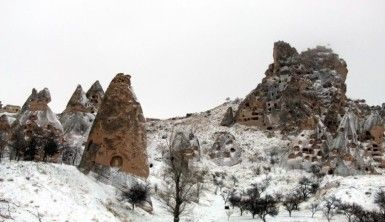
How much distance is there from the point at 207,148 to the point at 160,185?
33300 mm

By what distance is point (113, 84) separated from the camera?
142 ft

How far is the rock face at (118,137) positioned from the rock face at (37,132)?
3.50 meters

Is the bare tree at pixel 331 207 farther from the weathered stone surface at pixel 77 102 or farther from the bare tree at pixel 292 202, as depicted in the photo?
the weathered stone surface at pixel 77 102

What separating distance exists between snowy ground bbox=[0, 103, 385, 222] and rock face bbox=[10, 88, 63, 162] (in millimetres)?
5595

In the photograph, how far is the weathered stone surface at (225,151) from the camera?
7464 cm

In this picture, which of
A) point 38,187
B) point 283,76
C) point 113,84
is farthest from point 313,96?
point 38,187

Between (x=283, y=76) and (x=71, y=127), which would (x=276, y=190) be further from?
(x=283, y=76)

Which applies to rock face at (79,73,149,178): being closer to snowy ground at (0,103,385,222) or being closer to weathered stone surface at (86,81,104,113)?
snowy ground at (0,103,385,222)

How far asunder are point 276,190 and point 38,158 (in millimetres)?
28810

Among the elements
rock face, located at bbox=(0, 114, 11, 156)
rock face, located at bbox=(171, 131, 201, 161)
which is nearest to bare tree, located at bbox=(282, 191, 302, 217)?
rock face, located at bbox=(171, 131, 201, 161)

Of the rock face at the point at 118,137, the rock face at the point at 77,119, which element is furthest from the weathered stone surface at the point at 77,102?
the rock face at the point at 118,137

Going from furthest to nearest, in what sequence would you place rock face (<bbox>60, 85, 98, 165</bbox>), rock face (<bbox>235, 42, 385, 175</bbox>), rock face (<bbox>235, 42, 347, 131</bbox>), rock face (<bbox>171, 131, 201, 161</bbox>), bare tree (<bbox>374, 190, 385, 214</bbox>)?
rock face (<bbox>235, 42, 347, 131</bbox>) → rock face (<bbox>171, 131, 201, 161</bbox>) → rock face (<bbox>235, 42, 385, 175</bbox>) → rock face (<bbox>60, 85, 98, 165</bbox>) → bare tree (<bbox>374, 190, 385, 214</bbox>)

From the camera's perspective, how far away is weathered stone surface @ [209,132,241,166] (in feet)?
245

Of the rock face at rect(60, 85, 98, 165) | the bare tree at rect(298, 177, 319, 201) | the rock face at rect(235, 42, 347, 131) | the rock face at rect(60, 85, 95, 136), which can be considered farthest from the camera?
the rock face at rect(235, 42, 347, 131)
